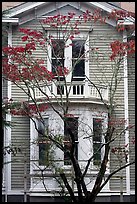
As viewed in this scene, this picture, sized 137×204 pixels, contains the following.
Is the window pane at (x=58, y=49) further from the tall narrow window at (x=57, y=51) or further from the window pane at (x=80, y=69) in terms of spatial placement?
the window pane at (x=80, y=69)

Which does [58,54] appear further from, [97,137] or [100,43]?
[97,137]

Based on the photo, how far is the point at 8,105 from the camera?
11.3 metres

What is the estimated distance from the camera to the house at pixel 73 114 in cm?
1268

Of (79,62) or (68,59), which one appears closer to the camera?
(68,59)

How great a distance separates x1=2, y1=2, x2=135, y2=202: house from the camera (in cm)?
1268

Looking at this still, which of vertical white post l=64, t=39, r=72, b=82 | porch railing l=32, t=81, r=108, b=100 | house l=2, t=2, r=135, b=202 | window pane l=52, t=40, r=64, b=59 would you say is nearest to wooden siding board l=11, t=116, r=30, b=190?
house l=2, t=2, r=135, b=202

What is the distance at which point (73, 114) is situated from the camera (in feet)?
42.5

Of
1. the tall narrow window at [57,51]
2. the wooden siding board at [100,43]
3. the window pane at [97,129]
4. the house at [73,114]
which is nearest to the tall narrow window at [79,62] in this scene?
the house at [73,114]

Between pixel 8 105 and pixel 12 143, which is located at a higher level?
pixel 8 105

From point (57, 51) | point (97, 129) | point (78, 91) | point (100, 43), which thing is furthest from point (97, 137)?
point (100, 43)

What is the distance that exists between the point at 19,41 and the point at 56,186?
545 centimetres

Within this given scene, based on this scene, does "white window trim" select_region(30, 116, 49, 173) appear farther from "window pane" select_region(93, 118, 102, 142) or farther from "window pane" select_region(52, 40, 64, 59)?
"window pane" select_region(52, 40, 64, 59)

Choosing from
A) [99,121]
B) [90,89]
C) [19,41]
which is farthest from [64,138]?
[19,41]

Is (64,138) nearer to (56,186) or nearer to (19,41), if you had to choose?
(56,186)
